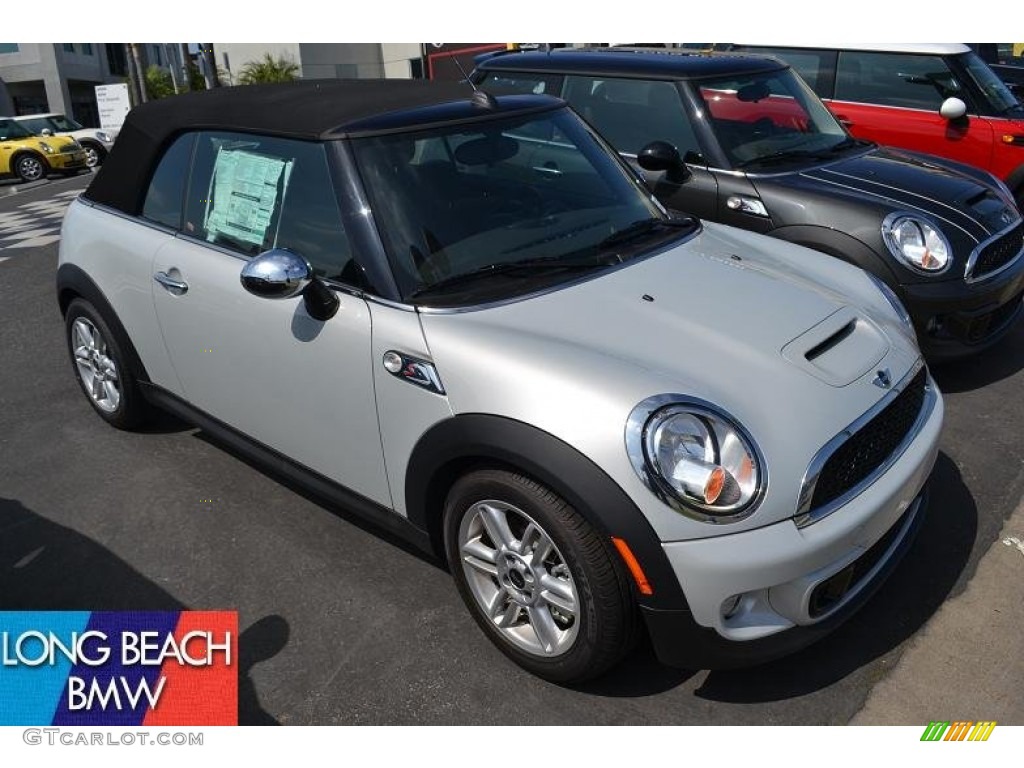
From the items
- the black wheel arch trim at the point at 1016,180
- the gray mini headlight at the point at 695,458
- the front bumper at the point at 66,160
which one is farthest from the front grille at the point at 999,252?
the front bumper at the point at 66,160

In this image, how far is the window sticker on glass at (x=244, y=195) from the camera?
10.6 ft

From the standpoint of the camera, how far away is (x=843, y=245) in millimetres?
4586

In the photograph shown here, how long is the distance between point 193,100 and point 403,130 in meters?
1.29

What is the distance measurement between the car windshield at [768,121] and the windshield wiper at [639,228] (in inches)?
71.4

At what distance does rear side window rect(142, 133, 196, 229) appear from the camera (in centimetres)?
367

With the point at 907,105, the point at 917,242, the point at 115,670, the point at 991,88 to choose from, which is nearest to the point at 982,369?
the point at 917,242

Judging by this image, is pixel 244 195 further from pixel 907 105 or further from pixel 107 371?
pixel 907 105

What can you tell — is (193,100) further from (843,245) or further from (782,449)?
(843,245)

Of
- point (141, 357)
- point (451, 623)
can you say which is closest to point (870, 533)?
point (451, 623)

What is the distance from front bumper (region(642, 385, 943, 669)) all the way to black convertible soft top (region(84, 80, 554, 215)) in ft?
6.04

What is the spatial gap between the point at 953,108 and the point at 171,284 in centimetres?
578

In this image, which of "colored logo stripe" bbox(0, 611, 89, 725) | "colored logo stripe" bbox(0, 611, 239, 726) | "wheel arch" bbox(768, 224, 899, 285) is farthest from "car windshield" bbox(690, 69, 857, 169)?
"colored logo stripe" bbox(0, 611, 89, 725)

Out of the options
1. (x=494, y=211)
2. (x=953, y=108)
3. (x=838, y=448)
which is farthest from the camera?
(x=953, y=108)

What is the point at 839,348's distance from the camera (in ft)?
9.14
